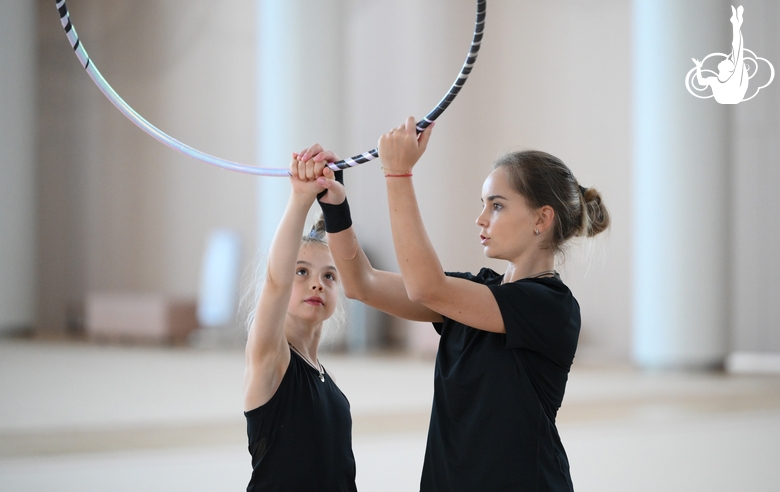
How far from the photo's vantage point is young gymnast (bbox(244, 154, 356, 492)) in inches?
64.8

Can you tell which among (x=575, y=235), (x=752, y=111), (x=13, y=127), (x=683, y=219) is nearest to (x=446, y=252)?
(x=683, y=219)

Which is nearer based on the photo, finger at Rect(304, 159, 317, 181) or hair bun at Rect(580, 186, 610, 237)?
finger at Rect(304, 159, 317, 181)

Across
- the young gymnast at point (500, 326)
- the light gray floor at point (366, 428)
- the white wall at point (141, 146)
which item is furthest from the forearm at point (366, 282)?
the white wall at point (141, 146)

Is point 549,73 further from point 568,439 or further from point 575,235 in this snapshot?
point 575,235

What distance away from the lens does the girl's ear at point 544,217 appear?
165 centimetres

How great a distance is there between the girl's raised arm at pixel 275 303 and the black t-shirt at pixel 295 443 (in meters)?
0.04

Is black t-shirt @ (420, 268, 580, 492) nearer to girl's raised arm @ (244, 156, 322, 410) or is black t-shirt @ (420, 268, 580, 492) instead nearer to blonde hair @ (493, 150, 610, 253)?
blonde hair @ (493, 150, 610, 253)

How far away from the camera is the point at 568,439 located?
4.47m

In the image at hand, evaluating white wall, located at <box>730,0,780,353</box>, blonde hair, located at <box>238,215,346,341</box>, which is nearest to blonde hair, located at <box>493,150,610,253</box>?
blonde hair, located at <box>238,215,346,341</box>

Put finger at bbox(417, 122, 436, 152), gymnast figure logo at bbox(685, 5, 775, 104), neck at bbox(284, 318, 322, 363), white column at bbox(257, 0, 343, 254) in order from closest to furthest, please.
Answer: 1. finger at bbox(417, 122, 436, 152)
2. neck at bbox(284, 318, 322, 363)
3. gymnast figure logo at bbox(685, 5, 775, 104)
4. white column at bbox(257, 0, 343, 254)

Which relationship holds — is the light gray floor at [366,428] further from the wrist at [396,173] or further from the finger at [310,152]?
the wrist at [396,173]

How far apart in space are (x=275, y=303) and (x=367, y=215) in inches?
349

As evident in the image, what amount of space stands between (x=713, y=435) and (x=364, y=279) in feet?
12.0

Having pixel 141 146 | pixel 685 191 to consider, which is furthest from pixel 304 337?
pixel 141 146
